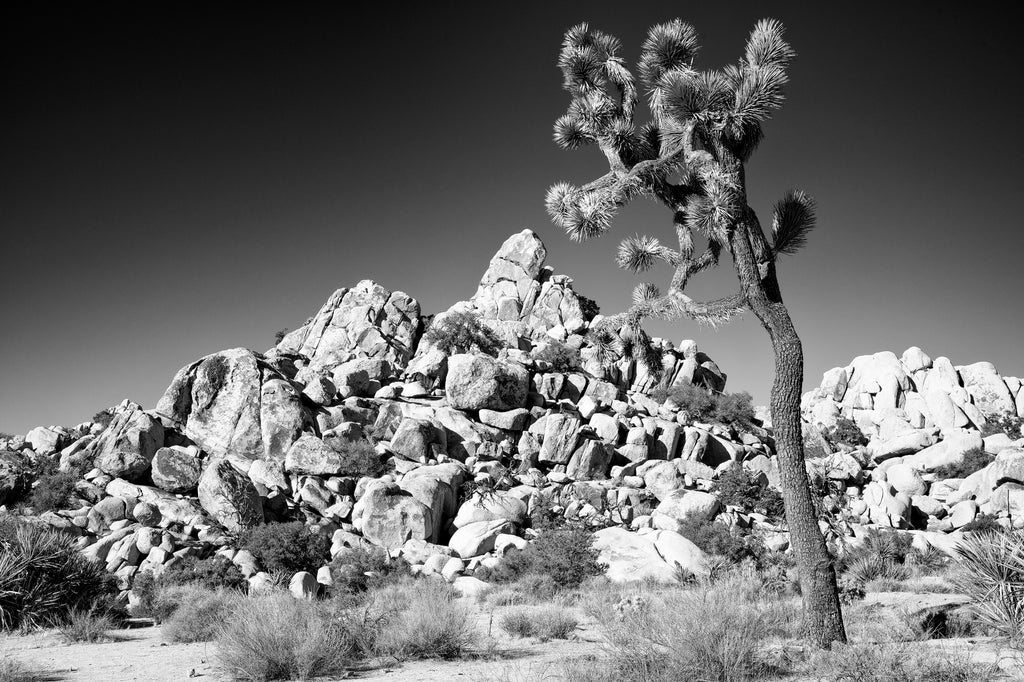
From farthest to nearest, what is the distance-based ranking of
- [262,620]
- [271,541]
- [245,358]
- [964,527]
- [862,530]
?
[245,358] → [964,527] → [862,530] → [271,541] → [262,620]

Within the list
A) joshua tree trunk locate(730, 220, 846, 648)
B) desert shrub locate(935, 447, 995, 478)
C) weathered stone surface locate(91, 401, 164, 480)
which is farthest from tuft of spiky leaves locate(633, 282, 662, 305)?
desert shrub locate(935, 447, 995, 478)

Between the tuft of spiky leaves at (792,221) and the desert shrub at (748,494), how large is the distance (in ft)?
63.6

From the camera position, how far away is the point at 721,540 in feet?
68.5

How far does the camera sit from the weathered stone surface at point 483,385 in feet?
105

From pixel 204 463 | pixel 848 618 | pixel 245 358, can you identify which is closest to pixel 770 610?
pixel 848 618

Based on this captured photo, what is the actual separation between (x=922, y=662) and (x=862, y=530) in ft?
64.9

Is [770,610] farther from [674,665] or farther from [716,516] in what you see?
[716,516]

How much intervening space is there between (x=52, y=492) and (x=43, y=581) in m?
14.2

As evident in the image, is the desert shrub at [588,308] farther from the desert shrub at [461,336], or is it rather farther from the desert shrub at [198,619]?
the desert shrub at [198,619]

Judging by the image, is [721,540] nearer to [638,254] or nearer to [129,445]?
[638,254]

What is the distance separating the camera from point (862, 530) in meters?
23.3

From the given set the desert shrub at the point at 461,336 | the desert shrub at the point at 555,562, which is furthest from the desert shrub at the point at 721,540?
the desert shrub at the point at 461,336

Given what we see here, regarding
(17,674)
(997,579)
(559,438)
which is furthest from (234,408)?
(997,579)

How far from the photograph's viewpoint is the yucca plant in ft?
21.7
